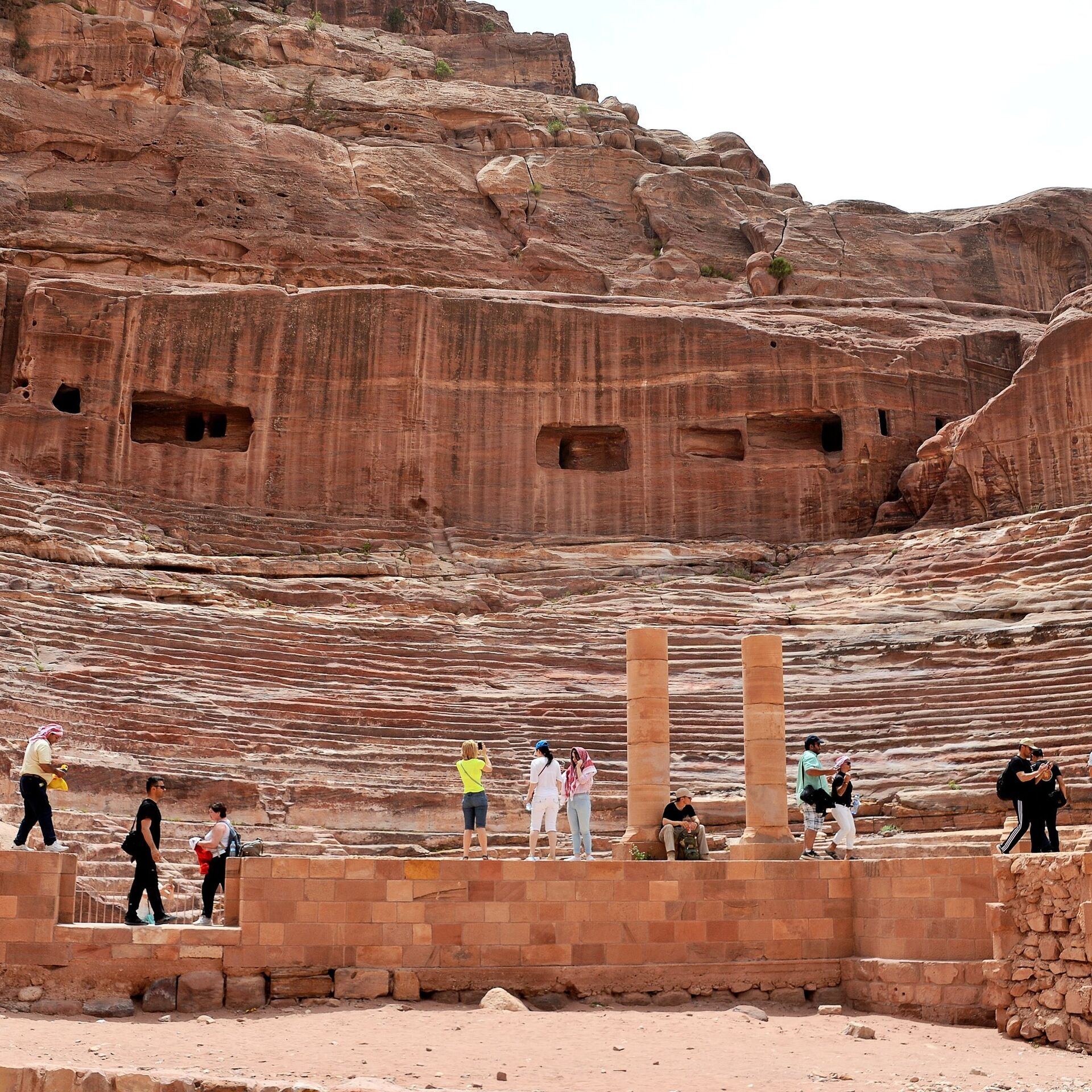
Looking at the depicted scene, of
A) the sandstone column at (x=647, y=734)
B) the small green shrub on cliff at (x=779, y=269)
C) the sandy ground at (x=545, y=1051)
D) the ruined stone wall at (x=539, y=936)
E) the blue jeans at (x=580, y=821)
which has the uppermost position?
the small green shrub on cliff at (x=779, y=269)

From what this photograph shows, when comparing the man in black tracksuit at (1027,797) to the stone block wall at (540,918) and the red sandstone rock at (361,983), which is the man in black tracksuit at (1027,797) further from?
the red sandstone rock at (361,983)

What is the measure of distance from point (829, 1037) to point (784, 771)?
352 cm

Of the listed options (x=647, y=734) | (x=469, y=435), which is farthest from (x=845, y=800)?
(x=469, y=435)

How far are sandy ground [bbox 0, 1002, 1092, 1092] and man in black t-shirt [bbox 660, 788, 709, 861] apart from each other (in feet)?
6.59

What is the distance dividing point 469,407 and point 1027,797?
1756 cm

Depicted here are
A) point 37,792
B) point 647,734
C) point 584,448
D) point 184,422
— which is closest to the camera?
point 37,792

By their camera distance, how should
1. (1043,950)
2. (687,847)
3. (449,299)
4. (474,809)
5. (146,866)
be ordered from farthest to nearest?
(449,299), (687,847), (474,809), (146,866), (1043,950)

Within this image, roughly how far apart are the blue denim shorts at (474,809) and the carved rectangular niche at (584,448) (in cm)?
1579

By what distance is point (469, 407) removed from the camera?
28.4 metres

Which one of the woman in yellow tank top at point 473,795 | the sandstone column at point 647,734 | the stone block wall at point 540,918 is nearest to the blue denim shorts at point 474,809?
the woman in yellow tank top at point 473,795

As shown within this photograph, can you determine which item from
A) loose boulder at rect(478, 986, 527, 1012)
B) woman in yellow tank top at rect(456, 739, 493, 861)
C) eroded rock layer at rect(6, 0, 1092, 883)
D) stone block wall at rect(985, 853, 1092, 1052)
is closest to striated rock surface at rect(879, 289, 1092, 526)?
eroded rock layer at rect(6, 0, 1092, 883)

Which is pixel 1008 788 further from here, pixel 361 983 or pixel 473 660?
pixel 473 660

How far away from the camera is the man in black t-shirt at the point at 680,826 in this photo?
43.7 ft

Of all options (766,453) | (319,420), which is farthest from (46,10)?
(766,453)
